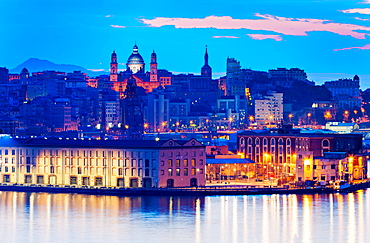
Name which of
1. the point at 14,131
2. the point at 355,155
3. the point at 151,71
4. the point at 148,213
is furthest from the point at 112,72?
the point at 148,213

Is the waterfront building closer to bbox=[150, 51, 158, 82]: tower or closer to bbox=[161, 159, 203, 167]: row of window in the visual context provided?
bbox=[161, 159, 203, 167]: row of window

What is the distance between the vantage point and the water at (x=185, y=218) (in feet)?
121

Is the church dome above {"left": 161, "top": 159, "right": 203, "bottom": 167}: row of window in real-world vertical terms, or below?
above

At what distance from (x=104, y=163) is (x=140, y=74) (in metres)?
86.6

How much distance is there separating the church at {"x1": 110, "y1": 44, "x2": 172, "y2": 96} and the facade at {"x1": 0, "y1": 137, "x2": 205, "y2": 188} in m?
76.7

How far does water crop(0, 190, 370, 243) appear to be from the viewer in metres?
36.8

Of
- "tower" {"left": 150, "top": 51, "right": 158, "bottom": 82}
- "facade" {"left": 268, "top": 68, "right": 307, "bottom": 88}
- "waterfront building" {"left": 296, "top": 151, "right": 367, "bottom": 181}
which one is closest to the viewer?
"waterfront building" {"left": 296, "top": 151, "right": 367, "bottom": 181}

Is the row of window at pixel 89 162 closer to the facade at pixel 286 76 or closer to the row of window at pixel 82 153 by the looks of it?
the row of window at pixel 82 153

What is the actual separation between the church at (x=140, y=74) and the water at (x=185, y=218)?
83.3 m

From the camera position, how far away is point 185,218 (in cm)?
4050

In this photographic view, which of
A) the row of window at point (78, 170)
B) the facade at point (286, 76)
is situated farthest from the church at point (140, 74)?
the row of window at point (78, 170)

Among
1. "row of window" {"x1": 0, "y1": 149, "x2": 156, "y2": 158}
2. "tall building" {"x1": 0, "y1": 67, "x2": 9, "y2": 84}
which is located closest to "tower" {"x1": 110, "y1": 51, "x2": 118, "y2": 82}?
"tall building" {"x1": 0, "y1": 67, "x2": 9, "y2": 84}

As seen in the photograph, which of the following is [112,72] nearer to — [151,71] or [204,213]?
[151,71]

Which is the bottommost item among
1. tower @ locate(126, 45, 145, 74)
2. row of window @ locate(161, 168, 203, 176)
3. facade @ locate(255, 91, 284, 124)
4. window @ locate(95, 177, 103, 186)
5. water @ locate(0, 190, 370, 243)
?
water @ locate(0, 190, 370, 243)
